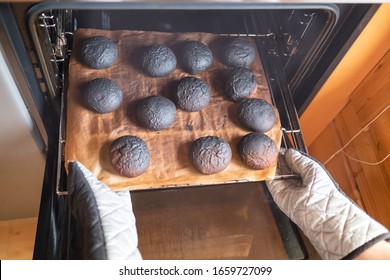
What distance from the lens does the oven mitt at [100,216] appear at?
0.74 meters

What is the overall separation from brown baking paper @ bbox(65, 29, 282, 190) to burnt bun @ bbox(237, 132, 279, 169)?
0.7 inches

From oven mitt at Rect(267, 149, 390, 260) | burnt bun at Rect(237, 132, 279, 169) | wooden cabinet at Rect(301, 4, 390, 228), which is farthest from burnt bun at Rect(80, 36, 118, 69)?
wooden cabinet at Rect(301, 4, 390, 228)

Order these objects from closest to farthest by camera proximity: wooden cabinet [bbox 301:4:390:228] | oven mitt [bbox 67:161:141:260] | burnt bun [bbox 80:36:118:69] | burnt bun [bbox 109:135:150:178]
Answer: oven mitt [bbox 67:161:141:260] → burnt bun [bbox 109:135:150:178] → burnt bun [bbox 80:36:118:69] → wooden cabinet [bbox 301:4:390:228]

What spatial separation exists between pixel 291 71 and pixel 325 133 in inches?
14.2

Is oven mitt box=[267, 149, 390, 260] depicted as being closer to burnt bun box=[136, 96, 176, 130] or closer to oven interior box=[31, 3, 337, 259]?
oven interior box=[31, 3, 337, 259]

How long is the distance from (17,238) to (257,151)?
93 cm

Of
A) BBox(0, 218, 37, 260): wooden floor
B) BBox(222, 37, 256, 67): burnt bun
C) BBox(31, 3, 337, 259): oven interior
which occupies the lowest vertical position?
BBox(0, 218, 37, 260): wooden floor

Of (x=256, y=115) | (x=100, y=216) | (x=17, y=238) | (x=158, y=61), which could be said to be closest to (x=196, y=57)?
(x=158, y=61)

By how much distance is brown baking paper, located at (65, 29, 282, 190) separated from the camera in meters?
0.95

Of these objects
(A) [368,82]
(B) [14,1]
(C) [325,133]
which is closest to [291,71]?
(A) [368,82]

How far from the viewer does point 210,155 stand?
942 millimetres

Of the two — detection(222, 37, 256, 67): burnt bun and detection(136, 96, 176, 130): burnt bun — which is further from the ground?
detection(222, 37, 256, 67): burnt bun

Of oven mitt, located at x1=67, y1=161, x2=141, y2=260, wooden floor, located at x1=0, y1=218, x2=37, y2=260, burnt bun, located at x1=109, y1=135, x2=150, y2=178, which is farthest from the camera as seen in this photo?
wooden floor, located at x1=0, y1=218, x2=37, y2=260
